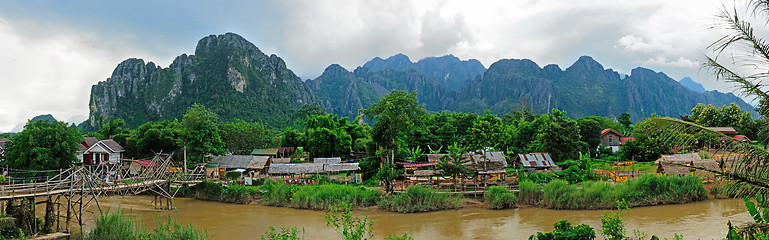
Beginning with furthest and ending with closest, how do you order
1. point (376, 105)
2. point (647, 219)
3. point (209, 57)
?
point (209, 57), point (376, 105), point (647, 219)

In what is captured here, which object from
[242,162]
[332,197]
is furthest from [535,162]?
[242,162]

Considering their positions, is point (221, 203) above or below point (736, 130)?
below

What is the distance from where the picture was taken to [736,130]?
40375 millimetres

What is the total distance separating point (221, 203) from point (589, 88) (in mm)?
130143

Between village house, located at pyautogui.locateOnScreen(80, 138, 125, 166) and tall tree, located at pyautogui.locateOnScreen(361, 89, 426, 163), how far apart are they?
2246cm

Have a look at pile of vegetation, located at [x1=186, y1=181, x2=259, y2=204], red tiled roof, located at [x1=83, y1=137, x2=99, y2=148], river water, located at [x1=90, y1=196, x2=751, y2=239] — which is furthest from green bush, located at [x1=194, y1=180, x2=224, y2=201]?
red tiled roof, located at [x1=83, y1=137, x2=99, y2=148]

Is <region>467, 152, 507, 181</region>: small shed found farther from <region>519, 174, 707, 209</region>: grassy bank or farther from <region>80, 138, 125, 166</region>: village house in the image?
<region>80, 138, 125, 166</region>: village house

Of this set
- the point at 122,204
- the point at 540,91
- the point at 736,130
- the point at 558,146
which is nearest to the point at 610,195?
the point at 558,146

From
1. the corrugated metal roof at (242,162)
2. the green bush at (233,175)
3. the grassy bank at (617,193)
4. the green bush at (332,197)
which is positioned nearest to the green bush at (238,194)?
the green bush at (332,197)

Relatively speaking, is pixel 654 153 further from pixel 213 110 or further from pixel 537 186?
pixel 213 110

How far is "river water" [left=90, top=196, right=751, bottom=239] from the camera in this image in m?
15.7

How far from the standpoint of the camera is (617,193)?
19641mm

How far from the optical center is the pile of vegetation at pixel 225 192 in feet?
76.3

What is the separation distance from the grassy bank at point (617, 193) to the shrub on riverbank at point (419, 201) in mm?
3913
